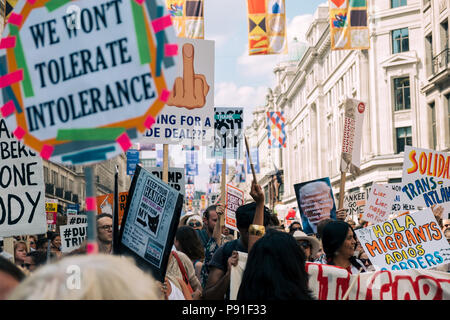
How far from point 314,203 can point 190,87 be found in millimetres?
2480

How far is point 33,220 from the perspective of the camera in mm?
5613

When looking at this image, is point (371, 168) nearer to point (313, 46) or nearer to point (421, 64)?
point (421, 64)

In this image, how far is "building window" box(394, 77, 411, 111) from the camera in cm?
4159

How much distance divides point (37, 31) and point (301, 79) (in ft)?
235

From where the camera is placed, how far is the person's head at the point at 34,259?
6.82 meters

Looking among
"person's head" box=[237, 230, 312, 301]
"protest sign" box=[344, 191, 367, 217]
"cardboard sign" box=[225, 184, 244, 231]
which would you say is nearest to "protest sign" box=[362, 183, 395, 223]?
"cardboard sign" box=[225, 184, 244, 231]

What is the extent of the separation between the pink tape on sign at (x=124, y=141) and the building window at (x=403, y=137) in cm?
3993

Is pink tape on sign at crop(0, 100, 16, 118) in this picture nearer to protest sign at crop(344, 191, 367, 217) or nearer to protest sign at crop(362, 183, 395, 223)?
protest sign at crop(362, 183, 395, 223)

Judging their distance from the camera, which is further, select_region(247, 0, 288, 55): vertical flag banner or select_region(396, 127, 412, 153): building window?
select_region(396, 127, 412, 153): building window

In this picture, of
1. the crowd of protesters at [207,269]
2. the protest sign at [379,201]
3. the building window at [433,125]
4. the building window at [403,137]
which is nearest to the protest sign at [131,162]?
the protest sign at [379,201]

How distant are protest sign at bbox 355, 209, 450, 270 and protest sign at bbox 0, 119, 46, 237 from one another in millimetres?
3018

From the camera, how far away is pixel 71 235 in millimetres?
9539

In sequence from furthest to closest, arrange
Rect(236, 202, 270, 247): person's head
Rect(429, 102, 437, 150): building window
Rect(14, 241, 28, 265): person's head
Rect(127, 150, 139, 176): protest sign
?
Rect(429, 102, 437, 150): building window, Rect(127, 150, 139, 176): protest sign, Rect(14, 241, 28, 265): person's head, Rect(236, 202, 270, 247): person's head
